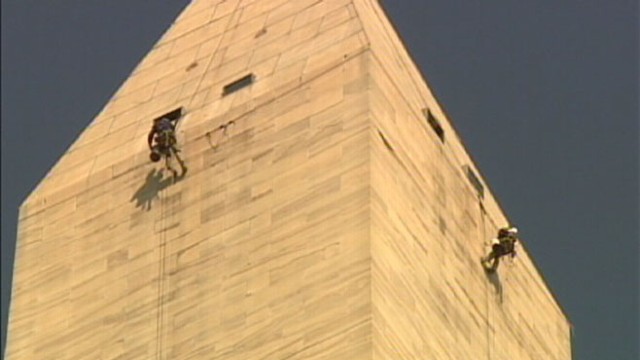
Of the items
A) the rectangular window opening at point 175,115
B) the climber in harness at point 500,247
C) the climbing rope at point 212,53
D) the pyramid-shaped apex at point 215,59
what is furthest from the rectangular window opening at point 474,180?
the rectangular window opening at point 175,115

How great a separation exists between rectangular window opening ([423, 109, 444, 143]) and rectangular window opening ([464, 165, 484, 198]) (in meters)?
1.50

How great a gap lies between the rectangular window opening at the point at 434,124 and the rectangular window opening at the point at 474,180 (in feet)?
4.91

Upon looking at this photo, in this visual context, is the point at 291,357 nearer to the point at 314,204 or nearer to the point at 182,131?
the point at 314,204

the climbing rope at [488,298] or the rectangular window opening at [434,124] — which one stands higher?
the rectangular window opening at [434,124]

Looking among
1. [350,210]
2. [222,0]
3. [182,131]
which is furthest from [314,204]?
[222,0]

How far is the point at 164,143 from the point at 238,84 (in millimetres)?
2453

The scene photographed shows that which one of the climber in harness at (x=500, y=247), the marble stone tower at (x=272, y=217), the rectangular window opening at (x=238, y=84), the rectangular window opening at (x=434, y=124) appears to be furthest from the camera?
the climber in harness at (x=500, y=247)

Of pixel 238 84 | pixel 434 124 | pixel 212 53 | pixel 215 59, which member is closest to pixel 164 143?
pixel 238 84

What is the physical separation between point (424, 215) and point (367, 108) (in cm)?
341

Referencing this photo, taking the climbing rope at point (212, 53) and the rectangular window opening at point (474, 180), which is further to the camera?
the rectangular window opening at point (474, 180)

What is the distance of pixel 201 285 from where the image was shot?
6488 centimetres

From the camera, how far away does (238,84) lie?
67938mm

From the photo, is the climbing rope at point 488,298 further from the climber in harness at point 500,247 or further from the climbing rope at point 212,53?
the climbing rope at point 212,53

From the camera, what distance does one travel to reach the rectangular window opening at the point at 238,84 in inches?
2667
